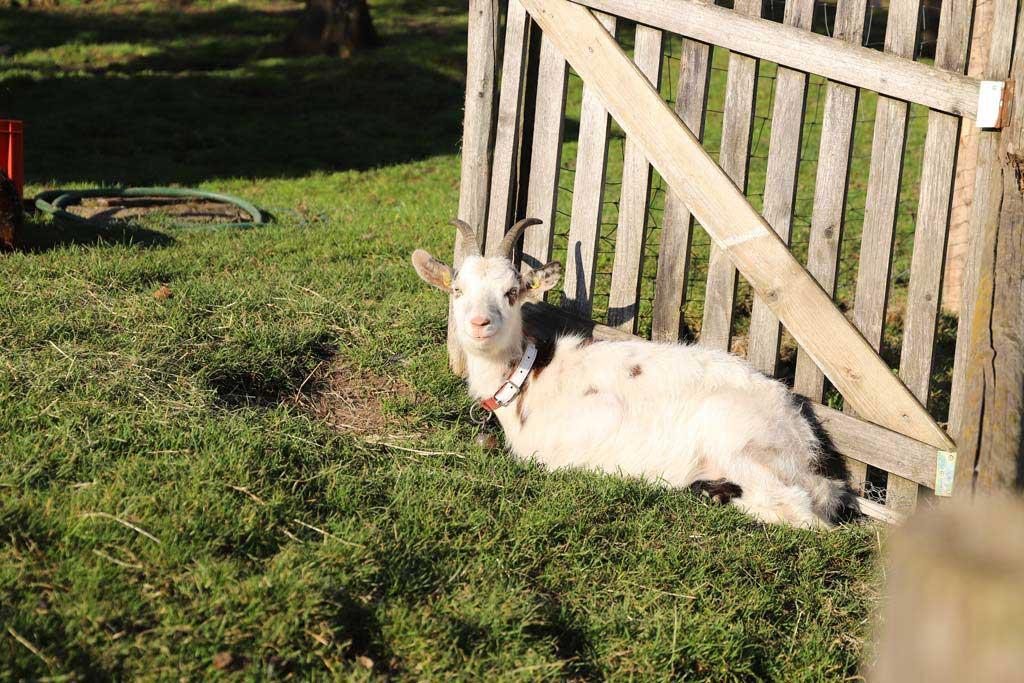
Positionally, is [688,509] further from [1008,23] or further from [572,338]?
[1008,23]

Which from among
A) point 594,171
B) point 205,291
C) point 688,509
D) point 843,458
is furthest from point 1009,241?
point 205,291

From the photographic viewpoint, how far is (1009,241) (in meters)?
4.01

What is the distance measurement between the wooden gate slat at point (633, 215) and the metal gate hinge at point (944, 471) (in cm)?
187

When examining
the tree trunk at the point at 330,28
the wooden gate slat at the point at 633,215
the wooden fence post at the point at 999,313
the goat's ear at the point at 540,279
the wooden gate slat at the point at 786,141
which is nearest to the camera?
the wooden fence post at the point at 999,313

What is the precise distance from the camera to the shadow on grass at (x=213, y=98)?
43.8 ft

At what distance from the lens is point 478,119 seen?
19.1 feet

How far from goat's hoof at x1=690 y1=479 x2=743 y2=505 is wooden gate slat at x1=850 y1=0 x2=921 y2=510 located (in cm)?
80

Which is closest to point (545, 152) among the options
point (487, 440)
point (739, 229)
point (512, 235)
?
point (512, 235)

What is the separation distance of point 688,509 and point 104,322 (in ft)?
11.4

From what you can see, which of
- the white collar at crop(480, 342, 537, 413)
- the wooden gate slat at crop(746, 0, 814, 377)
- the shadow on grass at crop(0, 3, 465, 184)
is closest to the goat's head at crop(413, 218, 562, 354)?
the white collar at crop(480, 342, 537, 413)

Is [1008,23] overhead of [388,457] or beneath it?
overhead

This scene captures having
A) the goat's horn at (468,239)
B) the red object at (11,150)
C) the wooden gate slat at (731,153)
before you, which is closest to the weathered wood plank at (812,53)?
the wooden gate slat at (731,153)

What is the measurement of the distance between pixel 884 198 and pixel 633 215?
1.36m

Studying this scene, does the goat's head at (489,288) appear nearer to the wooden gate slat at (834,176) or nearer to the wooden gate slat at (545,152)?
the wooden gate slat at (545,152)
